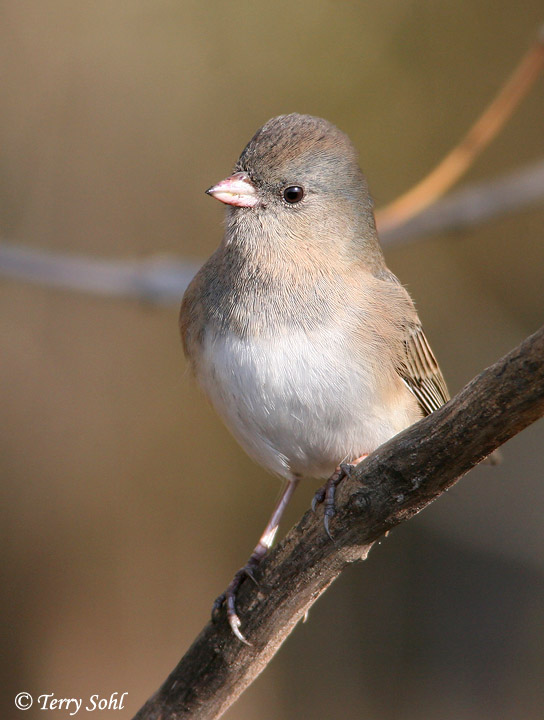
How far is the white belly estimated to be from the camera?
2066 mm

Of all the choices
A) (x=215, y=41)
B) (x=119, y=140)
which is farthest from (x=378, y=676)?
(x=215, y=41)

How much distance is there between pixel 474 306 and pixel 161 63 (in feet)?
6.47

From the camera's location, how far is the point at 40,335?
4.09 m

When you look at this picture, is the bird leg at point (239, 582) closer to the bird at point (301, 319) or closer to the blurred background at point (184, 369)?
the bird at point (301, 319)

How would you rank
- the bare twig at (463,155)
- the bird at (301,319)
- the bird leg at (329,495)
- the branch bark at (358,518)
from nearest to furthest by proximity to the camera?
1. the branch bark at (358,518)
2. the bird leg at (329,495)
3. the bird at (301,319)
4. the bare twig at (463,155)

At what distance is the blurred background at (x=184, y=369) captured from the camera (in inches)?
154

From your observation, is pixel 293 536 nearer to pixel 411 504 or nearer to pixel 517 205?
pixel 411 504

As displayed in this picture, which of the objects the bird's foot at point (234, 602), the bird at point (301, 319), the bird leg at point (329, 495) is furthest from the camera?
the bird at point (301, 319)

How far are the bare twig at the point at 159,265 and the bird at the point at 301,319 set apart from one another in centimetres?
44

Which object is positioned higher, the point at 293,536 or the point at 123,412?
the point at 293,536

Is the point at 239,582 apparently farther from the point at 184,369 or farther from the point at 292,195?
the point at 184,369

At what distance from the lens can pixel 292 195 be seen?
89.4 inches

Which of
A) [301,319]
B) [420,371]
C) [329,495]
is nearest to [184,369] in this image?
[420,371]

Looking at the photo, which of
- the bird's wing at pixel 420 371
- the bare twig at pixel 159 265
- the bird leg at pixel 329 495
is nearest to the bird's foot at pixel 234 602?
the bird leg at pixel 329 495
